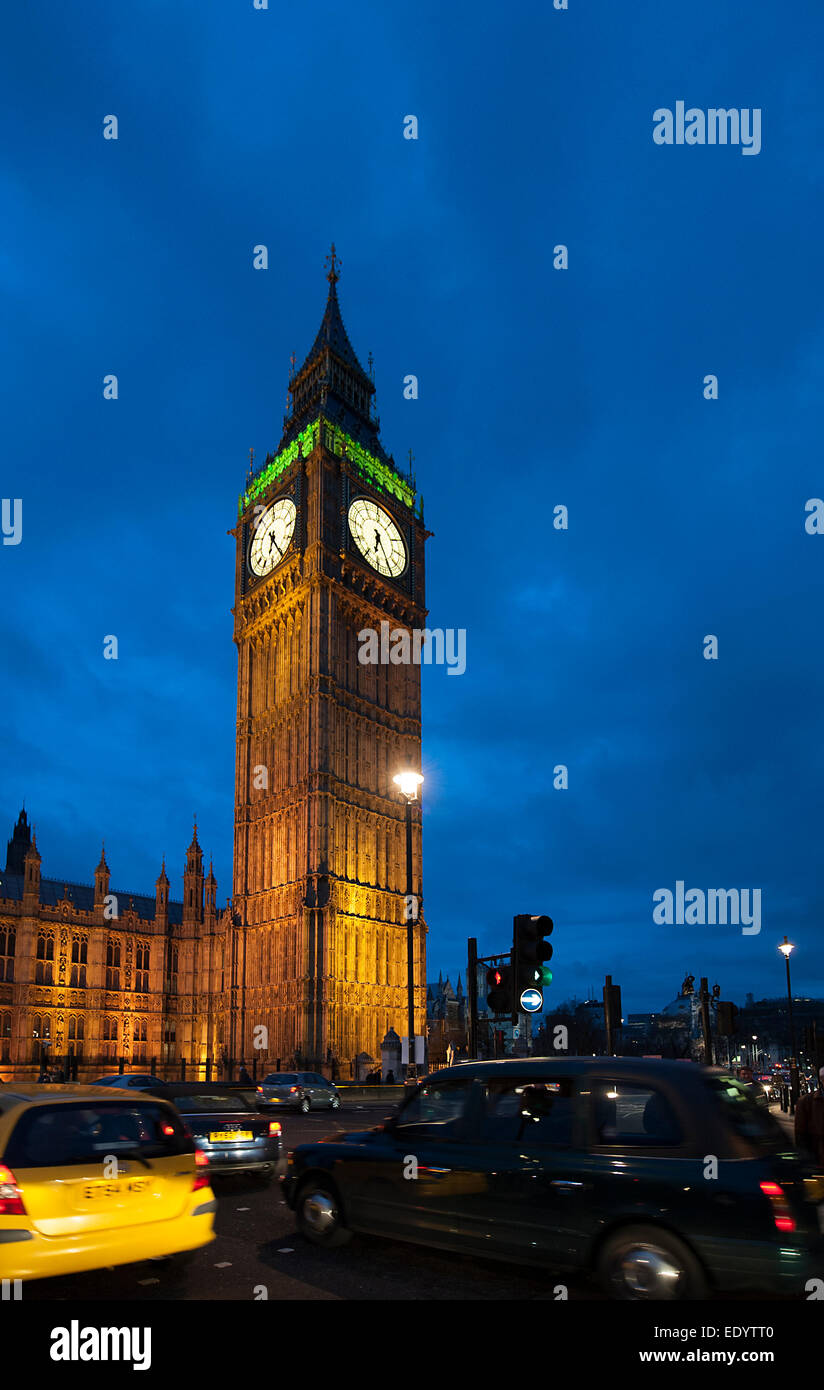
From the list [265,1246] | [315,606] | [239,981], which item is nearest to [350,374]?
[315,606]

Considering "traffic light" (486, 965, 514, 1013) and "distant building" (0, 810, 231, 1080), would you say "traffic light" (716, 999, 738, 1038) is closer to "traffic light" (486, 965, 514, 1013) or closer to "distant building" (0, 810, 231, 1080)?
"traffic light" (486, 965, 514, 1013)

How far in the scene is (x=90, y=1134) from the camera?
6.87m

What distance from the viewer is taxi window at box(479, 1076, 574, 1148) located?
6980 mm

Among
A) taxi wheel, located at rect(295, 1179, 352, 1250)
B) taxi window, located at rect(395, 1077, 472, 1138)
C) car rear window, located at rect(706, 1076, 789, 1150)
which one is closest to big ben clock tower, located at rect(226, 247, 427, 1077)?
taxi wheel, located at rect(295, 1179, 352, 1250)

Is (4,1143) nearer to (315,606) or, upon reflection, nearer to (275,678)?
(315,606)

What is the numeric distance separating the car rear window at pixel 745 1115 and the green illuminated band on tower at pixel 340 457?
199 ft

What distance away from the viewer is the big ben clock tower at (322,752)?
Answer: 55.1 metres

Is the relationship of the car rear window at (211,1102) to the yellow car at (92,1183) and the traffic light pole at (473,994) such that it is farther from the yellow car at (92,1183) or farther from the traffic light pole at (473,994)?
the yellow car at (92,1183)

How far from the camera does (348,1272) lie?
7391mm

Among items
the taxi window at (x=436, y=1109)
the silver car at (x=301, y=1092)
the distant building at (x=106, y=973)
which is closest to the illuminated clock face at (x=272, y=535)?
the distant building at (x=106, y=973)
